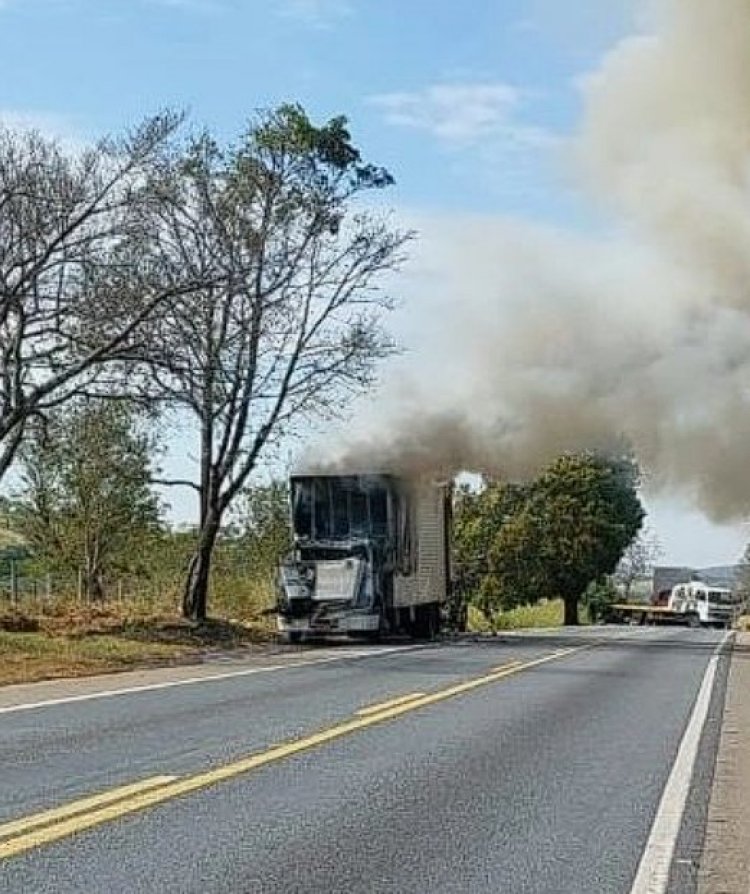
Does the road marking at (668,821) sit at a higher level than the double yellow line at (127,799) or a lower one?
lower

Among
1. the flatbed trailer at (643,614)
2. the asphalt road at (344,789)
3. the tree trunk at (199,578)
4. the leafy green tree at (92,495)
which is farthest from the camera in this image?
the flatbed trailer at (643,614)

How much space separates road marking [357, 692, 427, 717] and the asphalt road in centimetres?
5

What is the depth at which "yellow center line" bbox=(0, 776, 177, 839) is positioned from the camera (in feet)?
29.7

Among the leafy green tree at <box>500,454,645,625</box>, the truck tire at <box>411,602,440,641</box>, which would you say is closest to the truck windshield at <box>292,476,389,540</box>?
the truck tire at <box>411,602,440,641</box>

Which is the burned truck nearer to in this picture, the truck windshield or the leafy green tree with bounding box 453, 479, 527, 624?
the truck windshield

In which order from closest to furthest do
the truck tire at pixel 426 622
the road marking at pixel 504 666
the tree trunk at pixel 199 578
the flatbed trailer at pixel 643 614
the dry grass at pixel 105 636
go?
the road marking at pixel 504 666 → the dry grass at pixel 105 636 → the tree trunk at pixel 199 578 → the truck tire at pixel 426 622 → the flatbed trailer at pixel 643 614

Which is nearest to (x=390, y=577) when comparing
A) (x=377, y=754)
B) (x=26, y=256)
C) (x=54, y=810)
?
(x=26, y=256)

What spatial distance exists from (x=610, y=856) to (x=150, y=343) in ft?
77.6

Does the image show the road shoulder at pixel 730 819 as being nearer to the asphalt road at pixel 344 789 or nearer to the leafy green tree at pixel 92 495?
the asphalt road at pixel 344 789

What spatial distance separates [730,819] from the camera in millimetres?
10508

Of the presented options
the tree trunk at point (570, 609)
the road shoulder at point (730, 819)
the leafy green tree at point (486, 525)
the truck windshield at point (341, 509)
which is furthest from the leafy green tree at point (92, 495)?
the tree trunk at point (570, 609)

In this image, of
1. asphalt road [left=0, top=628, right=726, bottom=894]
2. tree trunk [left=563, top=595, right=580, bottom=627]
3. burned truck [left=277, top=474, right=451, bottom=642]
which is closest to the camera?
asphalt road [left=0, top=628, right=726, bottom=894]

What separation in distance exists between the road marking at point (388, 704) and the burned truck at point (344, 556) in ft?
53.2

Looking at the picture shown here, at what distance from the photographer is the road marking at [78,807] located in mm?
9031
